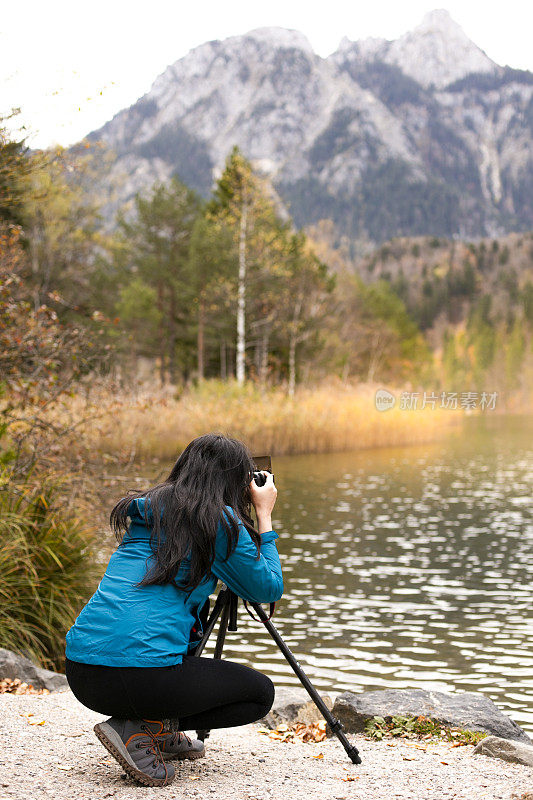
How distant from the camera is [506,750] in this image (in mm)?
3871

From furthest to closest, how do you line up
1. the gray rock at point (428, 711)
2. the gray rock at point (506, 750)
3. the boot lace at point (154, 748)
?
the gray rock at point (428, 711), the gray rock at point (506, 750), the boot lace at point (154, 748)

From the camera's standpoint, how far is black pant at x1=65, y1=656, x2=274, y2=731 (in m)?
3.08

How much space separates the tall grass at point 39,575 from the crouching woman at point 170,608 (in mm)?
2925

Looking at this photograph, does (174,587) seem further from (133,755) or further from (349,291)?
(349,291)

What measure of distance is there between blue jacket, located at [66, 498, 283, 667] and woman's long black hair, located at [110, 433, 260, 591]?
4 cm

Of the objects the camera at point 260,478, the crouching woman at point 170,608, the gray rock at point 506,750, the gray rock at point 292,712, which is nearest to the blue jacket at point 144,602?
the crouching woman at point 170,608

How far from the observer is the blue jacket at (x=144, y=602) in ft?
9.98

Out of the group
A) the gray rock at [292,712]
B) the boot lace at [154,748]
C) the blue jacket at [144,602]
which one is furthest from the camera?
the gray rock at [292,712]

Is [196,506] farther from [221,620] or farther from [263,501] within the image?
[221,620]

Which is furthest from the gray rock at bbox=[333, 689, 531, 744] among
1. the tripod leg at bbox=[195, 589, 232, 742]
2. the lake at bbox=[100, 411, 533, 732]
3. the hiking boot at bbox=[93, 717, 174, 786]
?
the hiking boot at bbox=[93, 717, 174, 786]

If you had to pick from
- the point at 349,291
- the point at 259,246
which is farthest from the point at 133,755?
the point at 349,291

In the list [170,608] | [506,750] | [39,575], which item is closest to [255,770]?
[170,608]

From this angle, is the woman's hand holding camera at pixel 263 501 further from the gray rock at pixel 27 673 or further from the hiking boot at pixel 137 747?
the gray rock at pixel 27 673

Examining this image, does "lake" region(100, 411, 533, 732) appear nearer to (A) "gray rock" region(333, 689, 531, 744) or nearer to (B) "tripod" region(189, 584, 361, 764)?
(A) "gray rock" region(333, 689, 531, 744)
